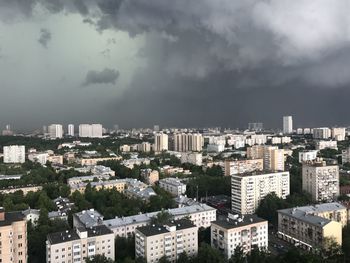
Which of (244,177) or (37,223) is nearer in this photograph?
(37,223)

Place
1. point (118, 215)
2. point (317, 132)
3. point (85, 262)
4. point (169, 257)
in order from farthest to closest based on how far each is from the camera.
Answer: point (317, 132) → point (118, 215) → point (169, 257) → point (85, 262)

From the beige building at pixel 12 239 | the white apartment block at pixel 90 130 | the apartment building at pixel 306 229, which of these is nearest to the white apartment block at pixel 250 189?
the apartment building at pixel 306 229

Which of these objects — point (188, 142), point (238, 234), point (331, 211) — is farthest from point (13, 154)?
point (331, 211)

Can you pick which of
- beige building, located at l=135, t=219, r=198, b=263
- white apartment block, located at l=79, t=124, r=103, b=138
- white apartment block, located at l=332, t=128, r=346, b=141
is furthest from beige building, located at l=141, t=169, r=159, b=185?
white apartment block, located at l=79, t=124, r=103, b=138

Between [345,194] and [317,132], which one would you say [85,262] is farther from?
[317,132]

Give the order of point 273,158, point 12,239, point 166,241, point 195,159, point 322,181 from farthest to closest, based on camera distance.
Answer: point 195,159
point 273,158
point 322,181
point 166,241
point 12,239

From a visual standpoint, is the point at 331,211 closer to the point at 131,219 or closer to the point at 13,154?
the point at 131,219

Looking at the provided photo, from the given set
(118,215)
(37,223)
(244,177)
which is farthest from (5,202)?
(244,177)
